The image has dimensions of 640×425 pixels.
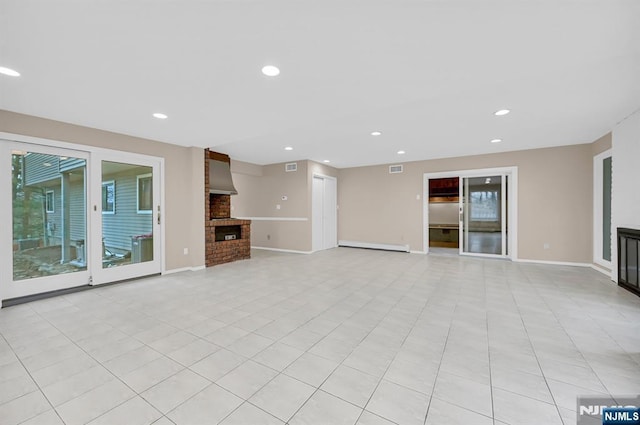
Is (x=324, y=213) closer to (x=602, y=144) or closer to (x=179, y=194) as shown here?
(x=179, y=194)

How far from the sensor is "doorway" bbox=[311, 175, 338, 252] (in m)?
7.54

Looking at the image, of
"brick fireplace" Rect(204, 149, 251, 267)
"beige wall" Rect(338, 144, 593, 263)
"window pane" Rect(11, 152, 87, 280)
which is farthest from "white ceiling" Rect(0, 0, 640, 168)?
"brick fireplace" Rect(204, 149, 251, 267)

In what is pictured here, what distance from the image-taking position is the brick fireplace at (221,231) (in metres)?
5.61

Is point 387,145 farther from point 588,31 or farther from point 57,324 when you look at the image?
point 57,324

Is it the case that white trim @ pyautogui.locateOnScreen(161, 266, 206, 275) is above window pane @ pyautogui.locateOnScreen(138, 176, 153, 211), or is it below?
below

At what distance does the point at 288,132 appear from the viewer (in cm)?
459

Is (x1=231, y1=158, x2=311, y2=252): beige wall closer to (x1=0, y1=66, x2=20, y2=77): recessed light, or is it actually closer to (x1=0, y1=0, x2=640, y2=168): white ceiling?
(x1=0, y1=0, x2=640, y2=168): white ceiling

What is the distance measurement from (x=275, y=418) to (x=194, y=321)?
5.59ft

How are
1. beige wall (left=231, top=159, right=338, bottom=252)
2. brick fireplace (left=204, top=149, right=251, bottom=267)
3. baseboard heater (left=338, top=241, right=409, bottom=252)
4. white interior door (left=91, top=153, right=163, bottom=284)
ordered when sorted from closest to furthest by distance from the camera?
white interior door (left=91, top=153, right=163, bottom=284)
brick fireplace (left=204, top=149, right=251, bottom=267)
beige wall (left=231, top=159, right=338, bottom=252)
baseboard heater (left=338, top=241, right=409, bottom=252)

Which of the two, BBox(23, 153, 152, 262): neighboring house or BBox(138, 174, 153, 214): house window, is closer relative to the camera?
BBox(23, 153, 152, 262): neighboring house

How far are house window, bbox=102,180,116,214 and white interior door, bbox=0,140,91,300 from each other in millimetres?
217

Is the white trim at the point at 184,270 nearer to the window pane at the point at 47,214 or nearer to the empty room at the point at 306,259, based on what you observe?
the empty room at the point at 306,259

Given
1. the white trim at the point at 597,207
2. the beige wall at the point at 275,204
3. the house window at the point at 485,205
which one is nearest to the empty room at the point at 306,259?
the white trim at the point at 597,207

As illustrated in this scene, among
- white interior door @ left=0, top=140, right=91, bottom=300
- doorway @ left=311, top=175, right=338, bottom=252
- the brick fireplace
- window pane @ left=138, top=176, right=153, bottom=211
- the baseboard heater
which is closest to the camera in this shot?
white interior door @ left=0, top=140, right=91, bottom=300
